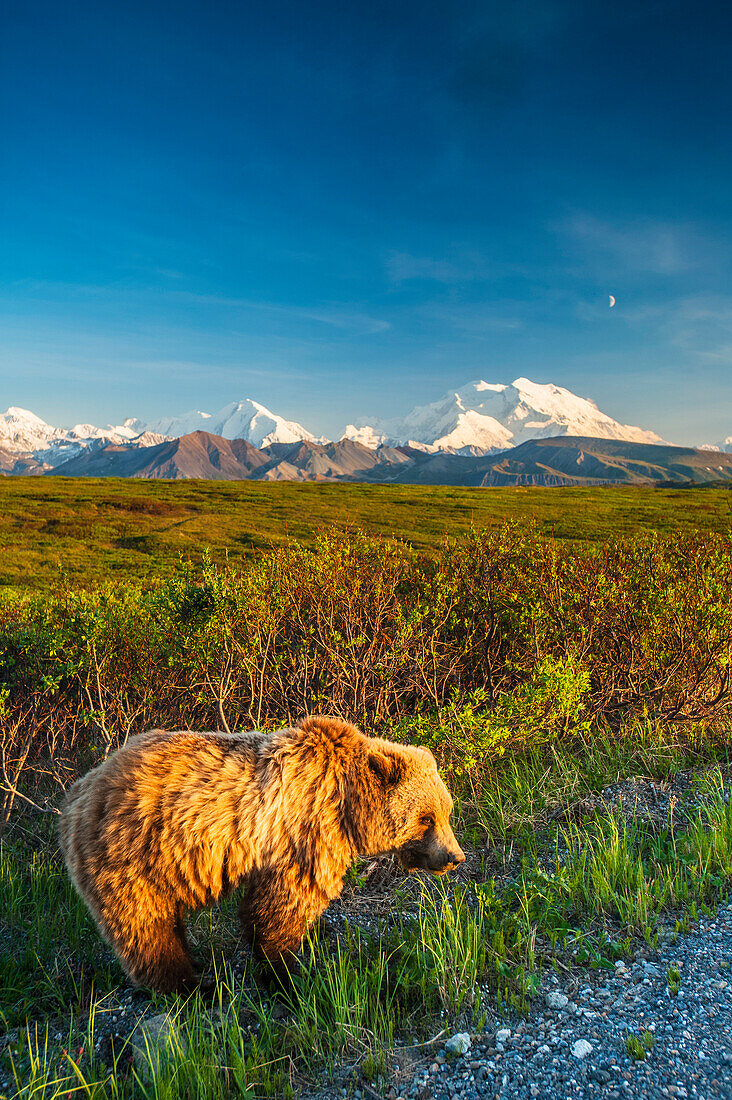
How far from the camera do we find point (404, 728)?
5.88 m

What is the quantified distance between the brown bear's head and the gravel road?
0.98 metres

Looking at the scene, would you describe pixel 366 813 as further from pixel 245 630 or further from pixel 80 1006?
pixel 245 630

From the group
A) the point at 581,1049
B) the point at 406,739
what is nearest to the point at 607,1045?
the point at 581,1049

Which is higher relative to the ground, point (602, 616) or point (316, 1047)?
point (602, 616)

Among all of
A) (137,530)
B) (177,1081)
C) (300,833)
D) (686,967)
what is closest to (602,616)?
(686,967)

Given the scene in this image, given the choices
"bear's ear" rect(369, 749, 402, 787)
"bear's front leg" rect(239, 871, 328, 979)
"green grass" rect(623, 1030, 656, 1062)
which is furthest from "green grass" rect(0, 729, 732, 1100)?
"bear's ear" rect(369, 749, 402, 787)

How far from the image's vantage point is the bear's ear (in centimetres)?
384

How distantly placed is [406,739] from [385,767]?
304 cm

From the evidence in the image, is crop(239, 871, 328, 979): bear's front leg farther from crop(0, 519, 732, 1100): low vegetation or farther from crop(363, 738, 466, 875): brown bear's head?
crop(363, 738, 466, 875): brown bear's head

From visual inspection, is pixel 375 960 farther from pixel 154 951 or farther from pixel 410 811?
pixel 154 951

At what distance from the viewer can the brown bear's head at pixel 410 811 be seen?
3.86 m

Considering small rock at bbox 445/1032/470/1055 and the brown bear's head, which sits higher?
the brown bear's head

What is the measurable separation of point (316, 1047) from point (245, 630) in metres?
4.32

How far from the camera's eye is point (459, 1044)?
3.01 metres
